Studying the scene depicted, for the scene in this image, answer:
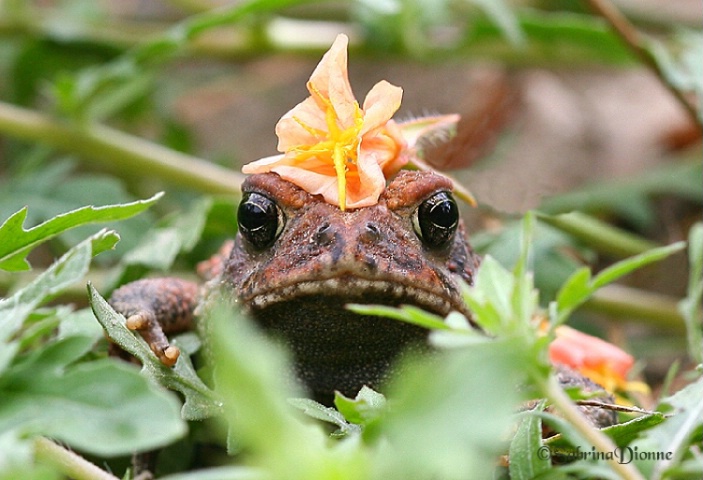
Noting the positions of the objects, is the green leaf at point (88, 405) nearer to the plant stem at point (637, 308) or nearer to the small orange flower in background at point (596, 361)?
the small orange flower in background at point (596, 361)

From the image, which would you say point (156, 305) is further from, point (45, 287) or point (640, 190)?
point (640, 190)

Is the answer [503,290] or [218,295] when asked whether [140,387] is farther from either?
[218,295]

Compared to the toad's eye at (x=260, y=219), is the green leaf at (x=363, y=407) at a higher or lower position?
lower

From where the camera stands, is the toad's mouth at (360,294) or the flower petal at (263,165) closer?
the toad's mouth at (360,294)

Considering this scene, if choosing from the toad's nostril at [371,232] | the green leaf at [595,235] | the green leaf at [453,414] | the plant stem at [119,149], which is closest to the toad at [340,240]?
the toad's nostril at [371,232]

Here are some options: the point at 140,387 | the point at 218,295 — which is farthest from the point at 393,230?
the point at 140,387

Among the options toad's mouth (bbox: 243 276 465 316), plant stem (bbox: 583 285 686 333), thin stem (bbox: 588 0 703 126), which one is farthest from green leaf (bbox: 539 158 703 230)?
toad's mouth (bbox: 243 276 465 316)

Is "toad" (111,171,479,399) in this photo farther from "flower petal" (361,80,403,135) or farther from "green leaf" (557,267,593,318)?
"green leaf" (557,267,593,318)
